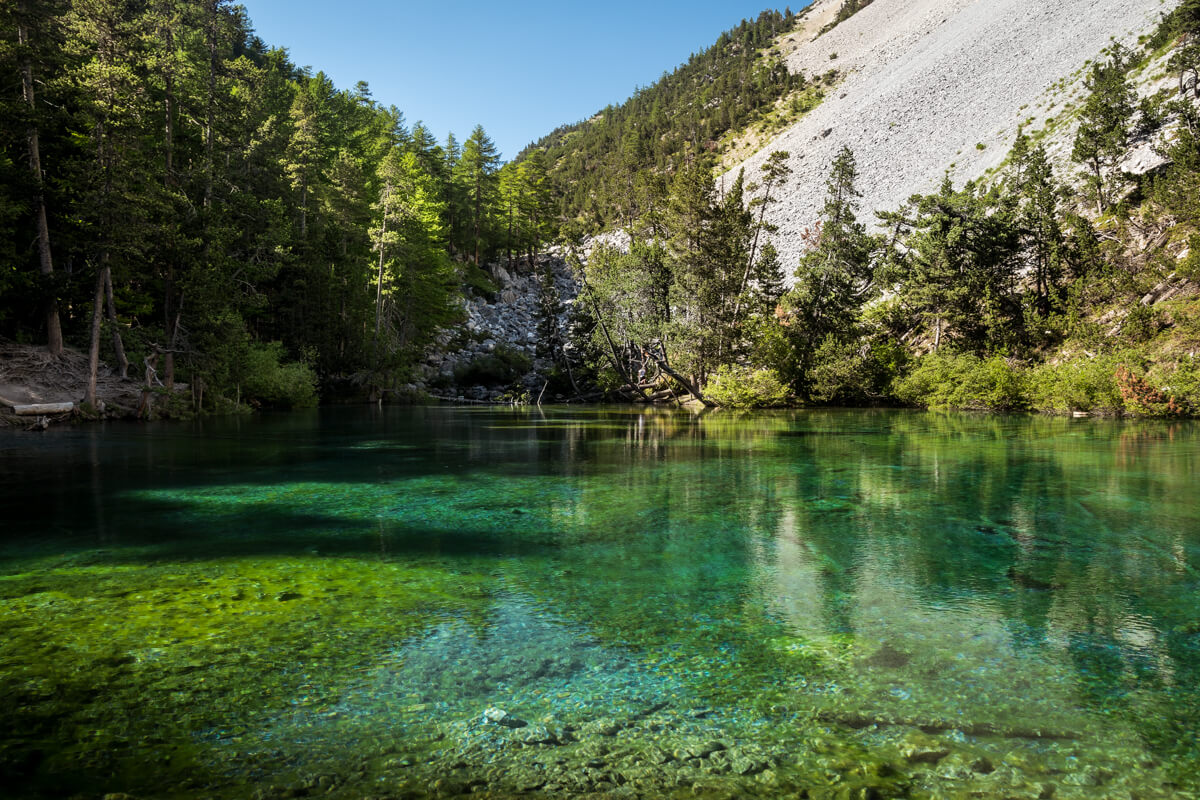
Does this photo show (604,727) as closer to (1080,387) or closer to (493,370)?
(1080,387)

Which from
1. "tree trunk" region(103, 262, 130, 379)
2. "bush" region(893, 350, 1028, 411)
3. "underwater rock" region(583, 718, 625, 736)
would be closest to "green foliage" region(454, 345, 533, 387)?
"tree trunk" region(103, 262, 130, 379)

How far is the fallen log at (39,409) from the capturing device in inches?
683

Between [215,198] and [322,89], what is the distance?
1458 inches

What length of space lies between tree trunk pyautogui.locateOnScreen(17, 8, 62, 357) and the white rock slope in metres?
46.1

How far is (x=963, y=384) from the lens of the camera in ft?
94.7

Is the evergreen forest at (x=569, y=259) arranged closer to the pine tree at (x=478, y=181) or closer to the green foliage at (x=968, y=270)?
the green foliage at (x=968, y=270)

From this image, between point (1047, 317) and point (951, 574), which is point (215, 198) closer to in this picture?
point (951, 574)

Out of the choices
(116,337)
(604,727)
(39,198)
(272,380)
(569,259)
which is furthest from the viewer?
(569,259)

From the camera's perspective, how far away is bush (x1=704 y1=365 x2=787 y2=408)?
97.3 feet

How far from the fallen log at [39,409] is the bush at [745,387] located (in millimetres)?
24201

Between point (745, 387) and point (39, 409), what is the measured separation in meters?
25.3

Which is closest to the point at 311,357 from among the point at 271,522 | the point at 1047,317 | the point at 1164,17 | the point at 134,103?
the point at 134,103

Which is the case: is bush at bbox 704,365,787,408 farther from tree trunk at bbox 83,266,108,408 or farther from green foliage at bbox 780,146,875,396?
tree trunk at bbox 83,266,108,408

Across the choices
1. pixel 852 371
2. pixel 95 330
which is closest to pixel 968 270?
pixel 852 371
